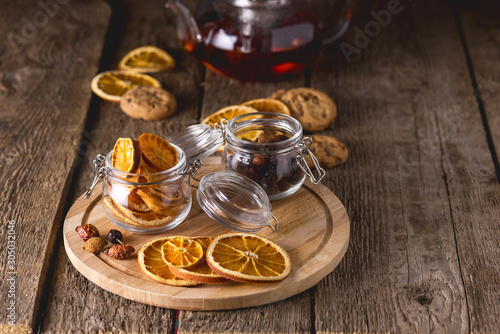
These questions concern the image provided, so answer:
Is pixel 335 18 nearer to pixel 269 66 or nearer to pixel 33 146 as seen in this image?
pixel 269 66

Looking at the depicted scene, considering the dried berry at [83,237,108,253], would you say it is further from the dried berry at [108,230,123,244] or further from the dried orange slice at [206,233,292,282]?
the dried orange slice at [206,233,292,282]

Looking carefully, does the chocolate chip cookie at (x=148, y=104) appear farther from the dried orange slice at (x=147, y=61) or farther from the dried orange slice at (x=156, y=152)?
the dried orange slice at (x=156, y=152)

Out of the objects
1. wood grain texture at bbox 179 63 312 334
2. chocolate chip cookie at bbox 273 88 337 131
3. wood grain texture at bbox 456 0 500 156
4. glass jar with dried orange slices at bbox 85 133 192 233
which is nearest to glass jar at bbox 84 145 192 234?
glass jar with dried orange slices at bbox 85 133 192 233

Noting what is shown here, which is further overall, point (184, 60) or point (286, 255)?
point (184, 60)

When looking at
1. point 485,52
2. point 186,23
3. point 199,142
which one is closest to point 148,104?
point 186,23

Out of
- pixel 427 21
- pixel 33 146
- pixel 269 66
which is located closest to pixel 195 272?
pixel 33 146

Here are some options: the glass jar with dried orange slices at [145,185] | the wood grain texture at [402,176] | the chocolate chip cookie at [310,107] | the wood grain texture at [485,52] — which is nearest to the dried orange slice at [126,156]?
the glass jar with dried orange slices at [145,185]
